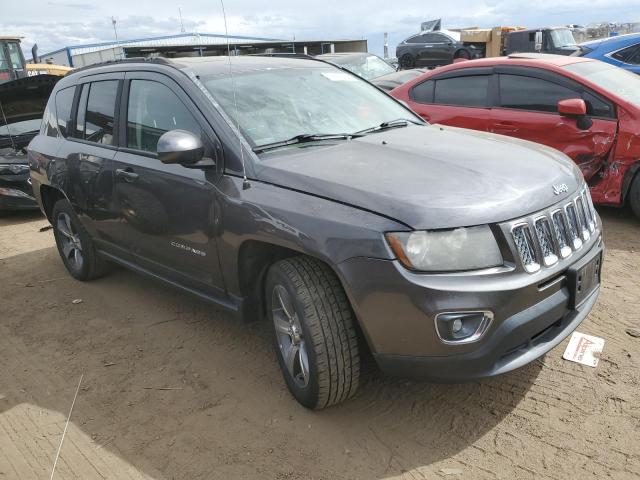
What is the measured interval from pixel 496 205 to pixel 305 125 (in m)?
1.33

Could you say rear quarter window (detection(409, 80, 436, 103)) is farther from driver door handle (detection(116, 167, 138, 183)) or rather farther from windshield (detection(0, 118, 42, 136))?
windshield (detection(0, 118, 42, 136))

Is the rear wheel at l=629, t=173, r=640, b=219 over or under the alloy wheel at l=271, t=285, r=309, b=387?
under

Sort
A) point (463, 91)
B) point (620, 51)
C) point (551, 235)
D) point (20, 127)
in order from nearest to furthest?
point (551, 235), point (463, 91), point (20, 127), point (620, 51)

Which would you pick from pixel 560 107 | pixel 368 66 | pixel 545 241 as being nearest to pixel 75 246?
pixel 545 241

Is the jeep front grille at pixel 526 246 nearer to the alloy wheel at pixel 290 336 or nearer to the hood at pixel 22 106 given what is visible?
the alloy wheel at pixel 290 336

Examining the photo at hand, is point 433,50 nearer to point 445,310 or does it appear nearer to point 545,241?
point 545,241

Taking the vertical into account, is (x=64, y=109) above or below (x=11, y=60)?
below

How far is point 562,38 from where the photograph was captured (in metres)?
18.2

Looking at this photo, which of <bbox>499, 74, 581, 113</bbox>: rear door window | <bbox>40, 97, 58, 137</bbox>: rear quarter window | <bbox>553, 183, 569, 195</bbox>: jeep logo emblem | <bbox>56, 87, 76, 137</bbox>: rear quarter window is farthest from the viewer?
<bbox>499, 74, 581, 113</bbox>: rear door window

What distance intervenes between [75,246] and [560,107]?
4582mm

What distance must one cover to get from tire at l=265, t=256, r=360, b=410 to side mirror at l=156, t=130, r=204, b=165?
2.35 ft

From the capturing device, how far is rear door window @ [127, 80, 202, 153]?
3.27 m

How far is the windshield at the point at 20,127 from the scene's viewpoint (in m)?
7.95

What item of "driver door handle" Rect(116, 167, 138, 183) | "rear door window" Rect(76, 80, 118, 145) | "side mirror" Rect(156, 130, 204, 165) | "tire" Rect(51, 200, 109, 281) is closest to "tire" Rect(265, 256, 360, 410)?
"side mirror" Rect(156, 130, 204, 165)
